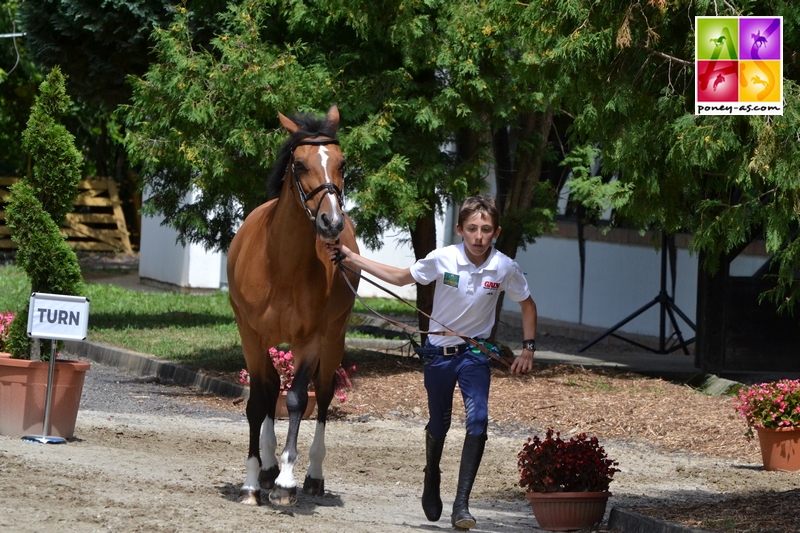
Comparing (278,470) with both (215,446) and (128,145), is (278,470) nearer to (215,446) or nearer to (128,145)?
(215,446)

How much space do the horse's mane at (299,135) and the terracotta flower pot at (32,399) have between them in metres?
2.63

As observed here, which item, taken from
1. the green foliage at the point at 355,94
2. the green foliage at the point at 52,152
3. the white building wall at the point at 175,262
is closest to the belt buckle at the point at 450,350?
the green foliage at the point at 52,152

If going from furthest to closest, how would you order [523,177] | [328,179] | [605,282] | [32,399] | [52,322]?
1. [605,282]
2. [523,177]
3. [32,399]
4. [52,322]
5. [328,179]

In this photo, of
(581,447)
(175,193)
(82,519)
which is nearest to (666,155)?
(581,447)

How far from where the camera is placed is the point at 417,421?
36.3 ft

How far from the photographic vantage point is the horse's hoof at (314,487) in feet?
24.9

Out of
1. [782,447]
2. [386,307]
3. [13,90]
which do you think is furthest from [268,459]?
[13,90]

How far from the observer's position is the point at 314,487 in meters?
7.61

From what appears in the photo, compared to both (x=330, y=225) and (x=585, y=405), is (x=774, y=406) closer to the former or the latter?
(x=585, y=405)

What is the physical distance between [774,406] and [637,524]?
267 centimetres

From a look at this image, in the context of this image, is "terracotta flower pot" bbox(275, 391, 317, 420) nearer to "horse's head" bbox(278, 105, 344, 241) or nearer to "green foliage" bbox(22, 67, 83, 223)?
"green foliage" bbox(22, 67, 83, 223)

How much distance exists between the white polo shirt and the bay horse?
590 millimetres

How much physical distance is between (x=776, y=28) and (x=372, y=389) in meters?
6.78

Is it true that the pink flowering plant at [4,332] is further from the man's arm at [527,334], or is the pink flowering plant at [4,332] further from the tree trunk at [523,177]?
the tree trunk at [523,177]
